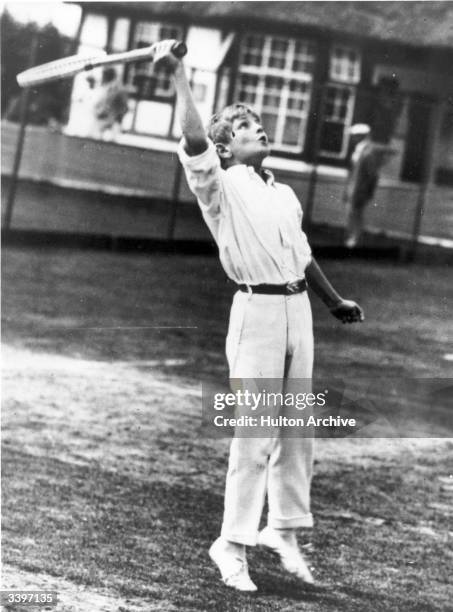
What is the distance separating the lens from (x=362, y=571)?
2996mm

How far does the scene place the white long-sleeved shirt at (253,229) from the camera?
2713 millimetres

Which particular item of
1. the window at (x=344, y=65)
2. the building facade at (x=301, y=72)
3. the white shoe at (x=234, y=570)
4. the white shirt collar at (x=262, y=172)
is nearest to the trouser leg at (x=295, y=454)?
the white shoe at (x=234, y=570)

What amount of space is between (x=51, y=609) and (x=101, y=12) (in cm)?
202

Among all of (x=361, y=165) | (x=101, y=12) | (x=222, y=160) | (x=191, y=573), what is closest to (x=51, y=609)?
(x=191, y=573)

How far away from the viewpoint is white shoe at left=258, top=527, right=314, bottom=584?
2.87 metres

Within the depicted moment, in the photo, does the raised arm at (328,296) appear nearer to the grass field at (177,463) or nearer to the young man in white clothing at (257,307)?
the young man in white clothing at (257,307)

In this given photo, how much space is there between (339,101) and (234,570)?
215 centimetres

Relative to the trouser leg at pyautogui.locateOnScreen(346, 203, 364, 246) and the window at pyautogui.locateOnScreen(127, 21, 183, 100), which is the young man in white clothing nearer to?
the window at pyautogui.locateOnScreen(127, 21, 183, 100)

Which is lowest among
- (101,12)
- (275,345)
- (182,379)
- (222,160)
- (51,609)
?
(51,609)

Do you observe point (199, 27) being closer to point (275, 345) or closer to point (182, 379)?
point (182, 379)

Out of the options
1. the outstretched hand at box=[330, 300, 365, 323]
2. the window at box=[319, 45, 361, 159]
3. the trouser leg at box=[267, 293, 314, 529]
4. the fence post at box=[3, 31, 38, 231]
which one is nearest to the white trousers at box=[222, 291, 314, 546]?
the trouser leg at box=[267, 293, 314, 529]

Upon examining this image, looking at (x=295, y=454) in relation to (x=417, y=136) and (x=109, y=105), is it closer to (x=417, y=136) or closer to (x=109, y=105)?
(x=417, y=136)

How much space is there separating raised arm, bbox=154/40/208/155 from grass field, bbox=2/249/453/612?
2.92 ft

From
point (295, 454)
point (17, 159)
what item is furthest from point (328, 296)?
point (17, 159)
